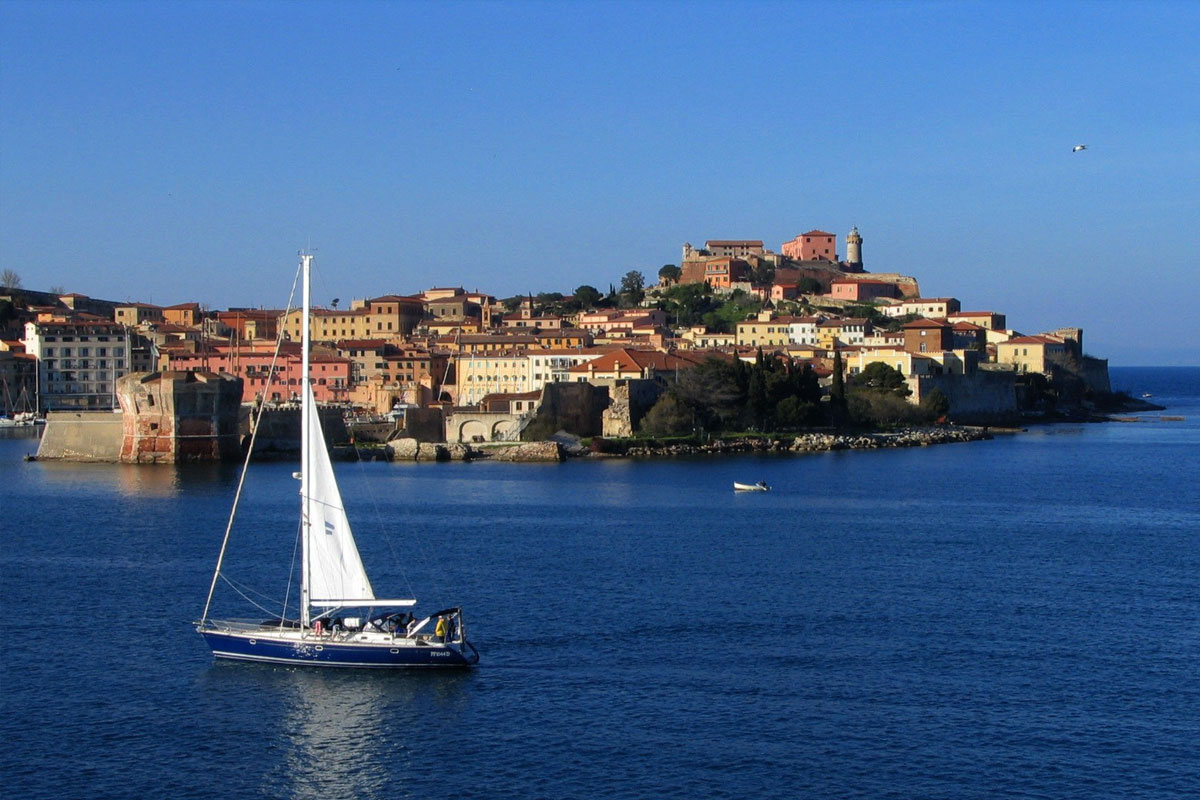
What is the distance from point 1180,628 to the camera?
19.5 meters

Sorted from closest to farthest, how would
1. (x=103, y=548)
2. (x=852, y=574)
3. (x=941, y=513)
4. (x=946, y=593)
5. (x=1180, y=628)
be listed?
(x=1180, y=628), (x=946, y=593), (x=852, y=574), (x=103, y=548), (x=941, y=513)

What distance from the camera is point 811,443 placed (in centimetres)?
5256

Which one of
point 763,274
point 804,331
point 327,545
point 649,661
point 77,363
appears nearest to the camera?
point 649,661

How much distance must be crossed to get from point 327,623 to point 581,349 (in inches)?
1821

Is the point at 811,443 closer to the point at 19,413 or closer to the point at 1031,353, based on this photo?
the point at 1031,353

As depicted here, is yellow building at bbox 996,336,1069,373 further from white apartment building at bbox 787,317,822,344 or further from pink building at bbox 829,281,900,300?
pink building at bbox 829,281,900,300

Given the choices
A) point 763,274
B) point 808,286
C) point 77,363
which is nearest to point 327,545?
point 77,363

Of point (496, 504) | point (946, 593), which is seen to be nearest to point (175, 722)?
point (946, 593)

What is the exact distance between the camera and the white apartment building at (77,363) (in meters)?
74.8

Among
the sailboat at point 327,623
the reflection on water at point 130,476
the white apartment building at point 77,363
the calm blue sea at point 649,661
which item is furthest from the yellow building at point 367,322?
the sailboat at point 327,623

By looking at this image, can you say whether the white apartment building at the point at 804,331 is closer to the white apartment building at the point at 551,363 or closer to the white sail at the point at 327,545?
the white apartment building at the point at 551,363

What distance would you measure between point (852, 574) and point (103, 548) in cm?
1317

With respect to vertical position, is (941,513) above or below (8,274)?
below

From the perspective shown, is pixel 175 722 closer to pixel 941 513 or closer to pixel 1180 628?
pixel 1180 628
